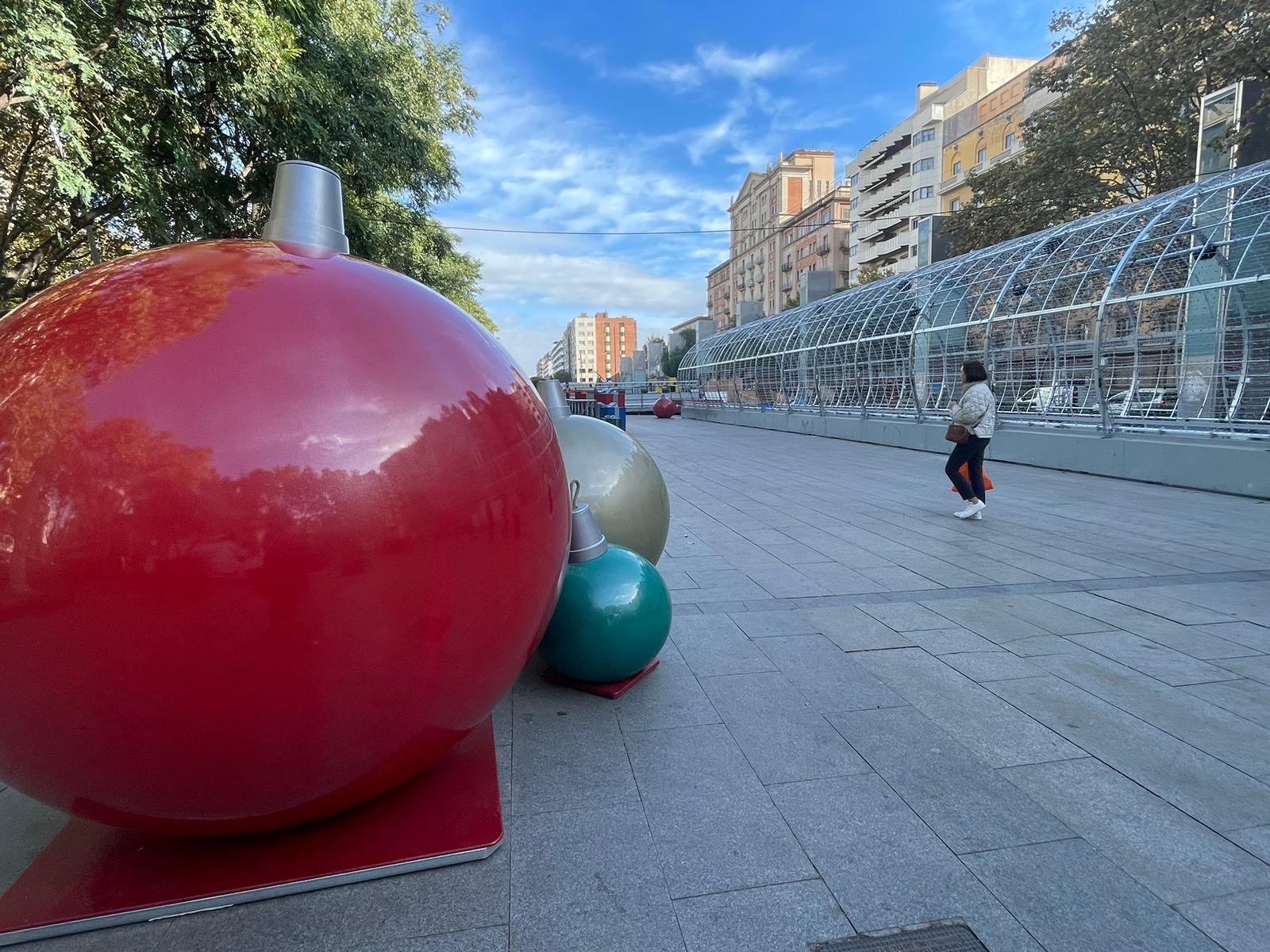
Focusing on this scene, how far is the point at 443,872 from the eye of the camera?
2299 mm

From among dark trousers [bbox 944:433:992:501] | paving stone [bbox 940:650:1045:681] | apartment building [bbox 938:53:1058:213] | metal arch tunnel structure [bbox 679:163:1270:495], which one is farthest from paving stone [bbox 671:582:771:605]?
apartment building [bbox 938:53:1058:213]

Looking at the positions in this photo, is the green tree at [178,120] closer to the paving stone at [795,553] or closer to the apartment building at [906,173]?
the paving stone at [795,553]

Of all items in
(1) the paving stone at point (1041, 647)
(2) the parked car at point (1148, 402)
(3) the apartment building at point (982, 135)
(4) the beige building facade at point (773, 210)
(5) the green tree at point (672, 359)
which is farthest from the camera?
(4) the beige building facade at point (773, 210)

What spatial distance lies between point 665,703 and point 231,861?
6.36 ft

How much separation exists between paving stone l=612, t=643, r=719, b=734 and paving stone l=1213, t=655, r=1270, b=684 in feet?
9.79

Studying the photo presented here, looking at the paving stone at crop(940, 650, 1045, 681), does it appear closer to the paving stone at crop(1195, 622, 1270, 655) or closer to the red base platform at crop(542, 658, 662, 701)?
the paving stone at crop(1195, 622, 1270, 655)

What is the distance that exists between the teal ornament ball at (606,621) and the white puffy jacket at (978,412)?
18.9 ft

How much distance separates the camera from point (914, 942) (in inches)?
78.5

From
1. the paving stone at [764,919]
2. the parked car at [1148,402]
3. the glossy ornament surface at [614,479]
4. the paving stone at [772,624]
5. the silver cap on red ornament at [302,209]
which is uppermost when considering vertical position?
the silver cap on red ornament at [302,209]

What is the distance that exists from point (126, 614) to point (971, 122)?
6934cm

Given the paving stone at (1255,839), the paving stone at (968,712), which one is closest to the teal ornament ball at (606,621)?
the paving stone at (968,712)

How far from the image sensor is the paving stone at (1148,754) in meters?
2.62

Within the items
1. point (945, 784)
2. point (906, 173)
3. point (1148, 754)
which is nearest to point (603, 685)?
point (945, 784)

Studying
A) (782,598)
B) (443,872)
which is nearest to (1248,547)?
(782,598)
